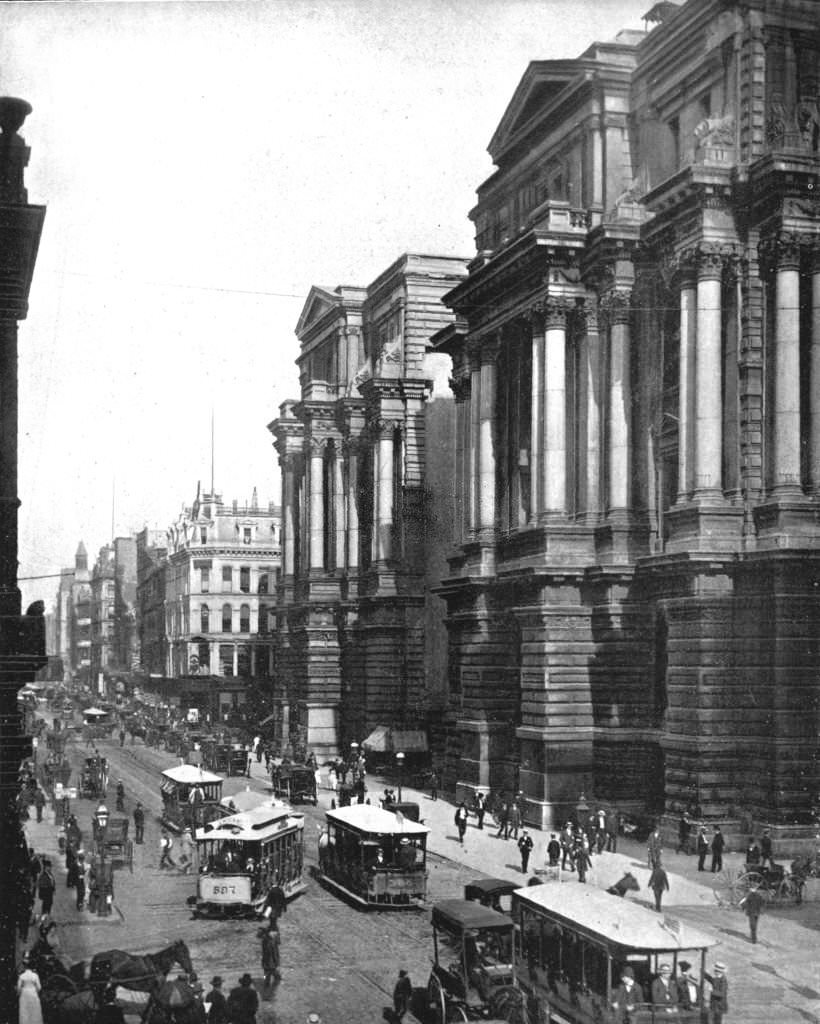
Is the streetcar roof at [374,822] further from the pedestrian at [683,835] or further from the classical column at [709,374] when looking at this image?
the classical column at [709,374]

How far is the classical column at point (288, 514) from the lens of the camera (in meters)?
81.2

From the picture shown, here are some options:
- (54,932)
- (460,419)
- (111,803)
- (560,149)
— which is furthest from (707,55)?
(111,803)

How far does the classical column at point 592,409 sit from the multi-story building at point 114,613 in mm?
110001

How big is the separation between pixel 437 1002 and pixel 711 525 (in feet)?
64.4

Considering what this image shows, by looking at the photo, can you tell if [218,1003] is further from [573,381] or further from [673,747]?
[573,381]

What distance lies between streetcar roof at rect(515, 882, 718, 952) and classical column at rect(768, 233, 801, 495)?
17.8 meters

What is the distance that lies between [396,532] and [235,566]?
149 feet

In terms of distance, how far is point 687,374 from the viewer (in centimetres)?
3791

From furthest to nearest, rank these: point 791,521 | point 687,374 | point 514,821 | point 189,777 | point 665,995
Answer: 1. point 189,777
2. point 514,821
3. point 687,374
4. point 791,521
5. point 665,995

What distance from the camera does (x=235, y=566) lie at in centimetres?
11050

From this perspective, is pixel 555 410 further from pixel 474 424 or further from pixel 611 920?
pixel 611 920

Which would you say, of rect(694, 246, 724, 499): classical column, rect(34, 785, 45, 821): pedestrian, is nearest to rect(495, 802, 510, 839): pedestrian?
rect(694, 246, 724, 499): classical column

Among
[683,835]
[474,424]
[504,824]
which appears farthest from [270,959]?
[474,424]

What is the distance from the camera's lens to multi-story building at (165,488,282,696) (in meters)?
109
